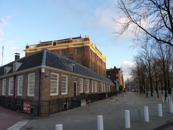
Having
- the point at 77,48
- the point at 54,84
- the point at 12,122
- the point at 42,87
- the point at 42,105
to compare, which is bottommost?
the point at 12,122

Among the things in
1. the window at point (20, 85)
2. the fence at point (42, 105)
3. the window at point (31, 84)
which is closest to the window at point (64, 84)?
the fence at point (42, 105)

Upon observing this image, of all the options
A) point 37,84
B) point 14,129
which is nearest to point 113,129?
point 14,129

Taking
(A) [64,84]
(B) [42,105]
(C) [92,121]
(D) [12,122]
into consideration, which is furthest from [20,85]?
(C) [92,121]

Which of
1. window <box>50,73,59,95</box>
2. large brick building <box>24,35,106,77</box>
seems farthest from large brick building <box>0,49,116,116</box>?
large brick building <box>24,35,106,77</box>

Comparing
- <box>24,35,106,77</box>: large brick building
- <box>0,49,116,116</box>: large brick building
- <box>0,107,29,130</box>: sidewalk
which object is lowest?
<box>0,107,29,130</box>: sidewalk

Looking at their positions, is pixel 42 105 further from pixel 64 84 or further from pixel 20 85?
pixel 20 85

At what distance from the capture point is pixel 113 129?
681 cm

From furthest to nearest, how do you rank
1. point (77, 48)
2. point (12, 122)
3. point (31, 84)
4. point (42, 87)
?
Result: 1. point (77, 48)
2. point (31, 84)
3. point (42, 87)
4. point (12, 122)

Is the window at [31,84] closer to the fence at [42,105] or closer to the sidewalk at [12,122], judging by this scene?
the fence at [42,105]

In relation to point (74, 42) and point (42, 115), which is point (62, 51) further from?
point (42, 115)

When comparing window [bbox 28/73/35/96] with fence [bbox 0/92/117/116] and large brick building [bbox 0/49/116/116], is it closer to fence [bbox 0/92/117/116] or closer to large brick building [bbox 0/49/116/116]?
large brick building [bbox 0/49/116/116]

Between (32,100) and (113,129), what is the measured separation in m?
8.02

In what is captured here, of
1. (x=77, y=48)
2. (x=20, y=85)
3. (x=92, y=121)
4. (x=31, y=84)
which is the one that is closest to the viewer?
(x=92, y=121)

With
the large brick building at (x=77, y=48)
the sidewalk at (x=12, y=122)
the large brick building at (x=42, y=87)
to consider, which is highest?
the large brick building at (x=77, y=48)
